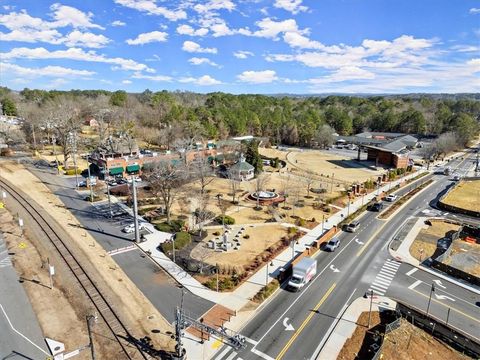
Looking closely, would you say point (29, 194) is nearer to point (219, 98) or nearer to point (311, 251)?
point (311, 251)

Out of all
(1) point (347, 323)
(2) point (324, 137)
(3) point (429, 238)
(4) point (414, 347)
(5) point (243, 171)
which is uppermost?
(2) point (324, 137)

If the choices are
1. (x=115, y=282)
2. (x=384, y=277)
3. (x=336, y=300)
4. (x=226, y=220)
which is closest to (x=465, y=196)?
(x=384, y=277)

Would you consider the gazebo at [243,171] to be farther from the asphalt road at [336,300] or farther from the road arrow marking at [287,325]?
the road arrow marking at [287,325]

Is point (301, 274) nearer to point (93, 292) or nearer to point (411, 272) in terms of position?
point (411, 272)

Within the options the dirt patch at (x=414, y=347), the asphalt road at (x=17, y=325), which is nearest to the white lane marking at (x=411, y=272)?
the dirt patch at (x=414, y=347)

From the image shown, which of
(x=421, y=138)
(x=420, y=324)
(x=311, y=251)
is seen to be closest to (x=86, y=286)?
(x=311, y=251)
